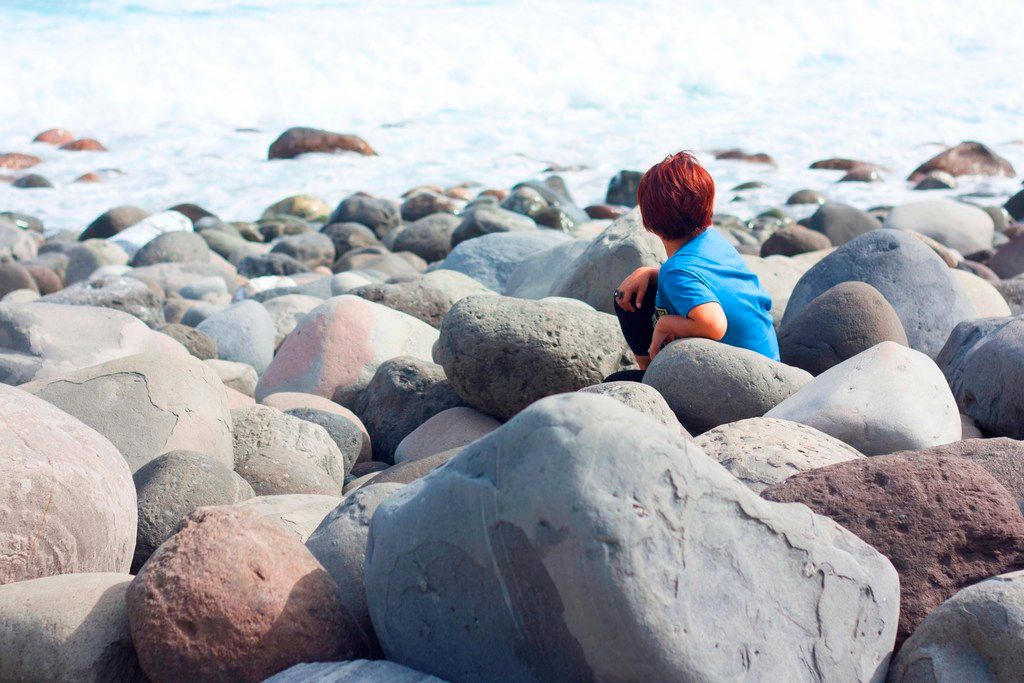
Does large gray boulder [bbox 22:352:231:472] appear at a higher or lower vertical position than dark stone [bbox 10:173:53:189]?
higher

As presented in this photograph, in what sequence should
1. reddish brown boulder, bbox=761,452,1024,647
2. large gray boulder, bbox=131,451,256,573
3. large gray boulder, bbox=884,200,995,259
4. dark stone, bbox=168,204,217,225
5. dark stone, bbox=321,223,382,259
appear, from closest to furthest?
reddish brown boulder, bbox=761,452,1024,647
large gray boulder, bbox=131,451,256,573
large gray boulder, bbox=884,200,995,259
dark stone, bbox=321,223,382,259
dark stone, bbox=168,204,217,225

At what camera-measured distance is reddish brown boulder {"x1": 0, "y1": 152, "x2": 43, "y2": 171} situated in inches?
643

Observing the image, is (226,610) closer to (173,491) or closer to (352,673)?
(352,673)

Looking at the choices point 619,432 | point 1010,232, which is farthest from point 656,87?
point 619,432

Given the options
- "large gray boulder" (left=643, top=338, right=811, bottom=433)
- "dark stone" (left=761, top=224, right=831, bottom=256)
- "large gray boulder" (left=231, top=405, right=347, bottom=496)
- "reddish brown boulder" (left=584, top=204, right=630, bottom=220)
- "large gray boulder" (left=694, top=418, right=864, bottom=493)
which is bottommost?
"reddish brown boulder" (left=584, top=204, right=630, bottom=220)

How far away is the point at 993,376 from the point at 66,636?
2.90 meters

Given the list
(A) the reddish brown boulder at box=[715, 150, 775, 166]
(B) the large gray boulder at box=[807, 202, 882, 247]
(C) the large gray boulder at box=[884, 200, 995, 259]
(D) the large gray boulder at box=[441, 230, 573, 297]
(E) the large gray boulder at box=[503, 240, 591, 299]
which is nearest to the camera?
(E) the large gray boulder at box=[503, 240, 591, 299]

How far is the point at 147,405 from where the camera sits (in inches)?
129

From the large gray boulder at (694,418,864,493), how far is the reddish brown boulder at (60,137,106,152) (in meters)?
16.5

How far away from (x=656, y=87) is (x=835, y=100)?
3356 mm

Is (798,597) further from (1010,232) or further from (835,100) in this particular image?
(835,100)

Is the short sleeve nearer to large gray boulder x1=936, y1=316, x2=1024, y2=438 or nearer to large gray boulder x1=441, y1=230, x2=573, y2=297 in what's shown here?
large gray boulder x1=936, y1=316, x2=1024, y2=438

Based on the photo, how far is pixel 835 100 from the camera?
64.0 ft

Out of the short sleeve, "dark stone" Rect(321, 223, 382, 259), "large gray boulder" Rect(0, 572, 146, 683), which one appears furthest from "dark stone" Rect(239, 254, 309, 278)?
"large gray boulder" Rect(0, 572, 146, 683)
